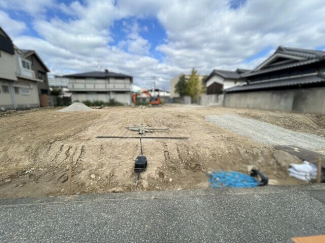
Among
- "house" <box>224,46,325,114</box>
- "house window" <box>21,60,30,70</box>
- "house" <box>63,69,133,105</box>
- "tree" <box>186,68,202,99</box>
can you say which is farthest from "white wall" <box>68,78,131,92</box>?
"house" <box>224,46,325,114</box>

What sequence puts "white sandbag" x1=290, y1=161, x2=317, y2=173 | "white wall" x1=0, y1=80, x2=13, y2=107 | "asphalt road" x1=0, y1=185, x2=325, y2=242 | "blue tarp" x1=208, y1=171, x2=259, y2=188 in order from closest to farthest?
"asphalt road" x1=0, y1=185, x2=325, y2=242
"blue tarp" x1=208, y1=171, x2=259, y2=188
"white sandbag" x1=290, y1=161, x2=317, y2=173
"white wall" x1=0, y1=80, x2=13, y2=107

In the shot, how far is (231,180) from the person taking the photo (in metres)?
2.78

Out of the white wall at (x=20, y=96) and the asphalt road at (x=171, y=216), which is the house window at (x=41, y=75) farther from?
the asphalt road at (x=171, y=216)

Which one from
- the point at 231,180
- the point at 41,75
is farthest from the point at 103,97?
the point at 231,180

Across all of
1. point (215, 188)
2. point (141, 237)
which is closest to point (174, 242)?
point (141, 237)

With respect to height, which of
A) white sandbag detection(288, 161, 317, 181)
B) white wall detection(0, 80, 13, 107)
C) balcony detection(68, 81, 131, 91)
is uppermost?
balcony detection(68, 81, 131, 91)

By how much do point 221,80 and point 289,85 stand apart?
12.1m

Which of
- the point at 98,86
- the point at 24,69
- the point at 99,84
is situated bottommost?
the point at 98,86

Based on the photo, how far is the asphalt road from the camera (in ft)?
5.28

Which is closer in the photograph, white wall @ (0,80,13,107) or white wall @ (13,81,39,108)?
white wall @ (0,80,13,107)

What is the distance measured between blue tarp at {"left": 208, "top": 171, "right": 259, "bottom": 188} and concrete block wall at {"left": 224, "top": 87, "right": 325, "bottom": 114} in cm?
986

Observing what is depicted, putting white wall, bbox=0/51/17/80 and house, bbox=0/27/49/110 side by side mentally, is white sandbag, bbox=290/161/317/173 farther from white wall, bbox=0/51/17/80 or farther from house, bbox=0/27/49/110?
white wall, bbox=0/51/17/80

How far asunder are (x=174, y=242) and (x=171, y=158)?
7.25 feet

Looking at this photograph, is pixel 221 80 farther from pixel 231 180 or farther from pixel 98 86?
pixel 231 180
